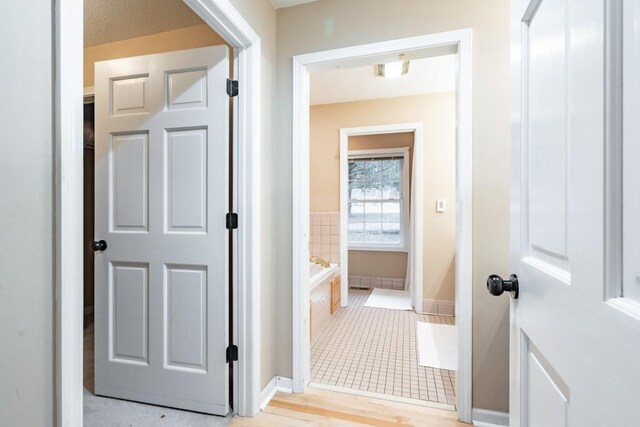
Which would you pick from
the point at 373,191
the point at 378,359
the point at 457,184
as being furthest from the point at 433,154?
the point at 378,359

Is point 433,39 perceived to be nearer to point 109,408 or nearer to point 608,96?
point 608,96

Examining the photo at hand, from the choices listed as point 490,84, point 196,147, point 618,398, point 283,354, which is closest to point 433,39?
point 490,84

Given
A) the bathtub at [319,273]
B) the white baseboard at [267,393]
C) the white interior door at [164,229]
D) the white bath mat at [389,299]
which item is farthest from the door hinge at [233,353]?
the white bath mat at [389,299]

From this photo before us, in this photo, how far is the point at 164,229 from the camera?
65.7 inches

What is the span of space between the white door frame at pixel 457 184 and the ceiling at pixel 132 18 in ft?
2.54

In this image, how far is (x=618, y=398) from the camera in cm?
39

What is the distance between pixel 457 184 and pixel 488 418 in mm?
1237

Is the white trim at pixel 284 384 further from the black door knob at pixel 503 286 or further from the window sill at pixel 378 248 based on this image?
the window sill at pixel 378 248

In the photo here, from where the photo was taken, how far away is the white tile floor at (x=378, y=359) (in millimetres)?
1919

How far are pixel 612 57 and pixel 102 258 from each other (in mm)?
2208

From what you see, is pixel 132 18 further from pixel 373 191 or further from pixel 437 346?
pixel 373 191

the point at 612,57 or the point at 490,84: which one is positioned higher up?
the point at 490,84

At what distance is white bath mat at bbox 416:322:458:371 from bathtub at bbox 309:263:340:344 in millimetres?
895

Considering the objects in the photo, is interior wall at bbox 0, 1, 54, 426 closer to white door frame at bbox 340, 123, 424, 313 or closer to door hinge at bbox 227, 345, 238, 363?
door hinge at bbox 227, 345, 238, 363
